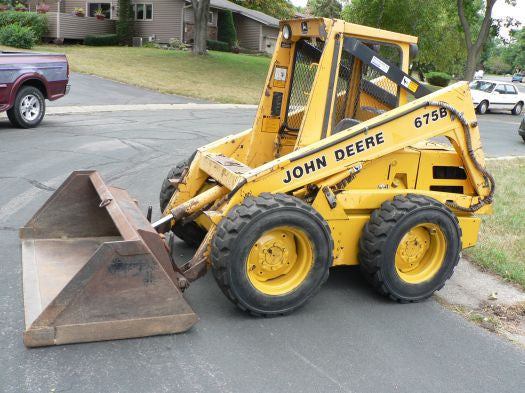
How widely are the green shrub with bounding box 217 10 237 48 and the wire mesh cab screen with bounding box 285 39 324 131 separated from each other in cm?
4301

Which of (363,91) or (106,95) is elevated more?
(363,91)

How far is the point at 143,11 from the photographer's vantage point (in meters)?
43.7

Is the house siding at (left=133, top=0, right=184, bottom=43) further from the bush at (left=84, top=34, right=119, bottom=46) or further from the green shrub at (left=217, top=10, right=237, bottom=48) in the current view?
the green shrub at (left=217, top=10, right=237, bottom=48)

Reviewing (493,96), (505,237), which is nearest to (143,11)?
(493,96)

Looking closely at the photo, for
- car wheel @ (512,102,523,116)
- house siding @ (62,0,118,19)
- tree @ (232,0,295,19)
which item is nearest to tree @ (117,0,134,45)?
house siding @ (62,0,118,19)

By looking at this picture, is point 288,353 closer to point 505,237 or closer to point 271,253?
point 271,253

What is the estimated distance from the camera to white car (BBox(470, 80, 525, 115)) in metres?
29.7

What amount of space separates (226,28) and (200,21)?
14.6 meters

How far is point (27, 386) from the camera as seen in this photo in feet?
12.0

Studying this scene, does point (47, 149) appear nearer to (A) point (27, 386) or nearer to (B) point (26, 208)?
(B) point (26, 208)

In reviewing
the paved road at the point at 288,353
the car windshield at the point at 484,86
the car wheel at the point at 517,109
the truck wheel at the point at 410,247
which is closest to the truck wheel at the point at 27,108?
the paved road at the point at 288,353

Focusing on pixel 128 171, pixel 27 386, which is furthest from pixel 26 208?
pixel 27 386

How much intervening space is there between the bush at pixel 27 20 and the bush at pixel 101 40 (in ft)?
9.65

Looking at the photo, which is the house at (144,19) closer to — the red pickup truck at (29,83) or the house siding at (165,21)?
the house siding at (165,21)
